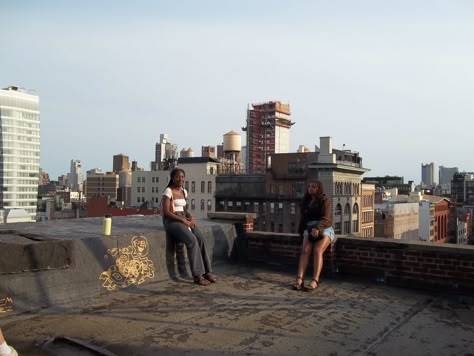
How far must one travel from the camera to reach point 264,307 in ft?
17.0

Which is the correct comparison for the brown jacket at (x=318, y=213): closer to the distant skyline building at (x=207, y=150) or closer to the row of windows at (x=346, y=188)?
the row of windows at (x=346, y=188)

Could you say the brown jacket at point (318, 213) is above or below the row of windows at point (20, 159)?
below

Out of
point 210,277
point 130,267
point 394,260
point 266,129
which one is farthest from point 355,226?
point 130,267

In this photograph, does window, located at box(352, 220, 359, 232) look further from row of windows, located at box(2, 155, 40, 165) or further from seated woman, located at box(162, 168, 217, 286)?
row of windows, located at box(2, 155, 40, 165)

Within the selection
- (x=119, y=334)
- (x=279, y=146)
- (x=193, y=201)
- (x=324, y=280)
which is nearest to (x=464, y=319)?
(x=324, y=280)

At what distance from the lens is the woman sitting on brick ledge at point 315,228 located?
646 cm

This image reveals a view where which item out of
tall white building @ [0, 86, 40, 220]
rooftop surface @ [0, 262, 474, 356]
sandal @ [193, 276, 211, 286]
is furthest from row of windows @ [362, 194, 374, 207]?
tall white building @ [0, 86, 40, 220]

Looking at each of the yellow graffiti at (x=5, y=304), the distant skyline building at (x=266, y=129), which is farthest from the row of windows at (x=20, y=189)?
the yellow graffiti at (x=5, y=304)

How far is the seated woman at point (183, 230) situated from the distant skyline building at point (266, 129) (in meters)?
93.6

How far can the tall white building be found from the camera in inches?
5094

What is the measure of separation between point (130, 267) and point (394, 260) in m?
4.11

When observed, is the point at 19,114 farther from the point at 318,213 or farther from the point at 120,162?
the point at 318,213

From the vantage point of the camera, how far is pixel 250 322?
15.0 feet

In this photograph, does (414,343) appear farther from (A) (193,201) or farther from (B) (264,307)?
(A) (193,201)
